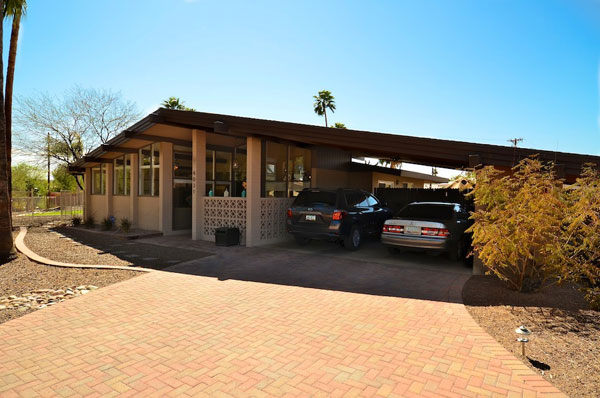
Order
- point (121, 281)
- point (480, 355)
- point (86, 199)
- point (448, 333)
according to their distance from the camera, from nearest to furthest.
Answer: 1. point (480, 355)
2. point (448, 333)
3. point (121, 281)
4. point (86, 199)

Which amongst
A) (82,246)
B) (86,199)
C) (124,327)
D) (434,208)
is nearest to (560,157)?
(434,208)

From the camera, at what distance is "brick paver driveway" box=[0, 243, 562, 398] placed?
10.4 feet

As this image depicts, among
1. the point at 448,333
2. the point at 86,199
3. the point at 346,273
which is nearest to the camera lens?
the point at 448,333

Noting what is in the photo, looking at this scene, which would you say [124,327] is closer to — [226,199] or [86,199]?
[226,199]

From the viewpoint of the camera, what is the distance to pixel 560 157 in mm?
7008

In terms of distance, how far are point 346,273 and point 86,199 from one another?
1830 cm

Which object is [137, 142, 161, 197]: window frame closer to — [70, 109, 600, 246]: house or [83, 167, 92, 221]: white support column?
[70, 109, 600, 246]: house

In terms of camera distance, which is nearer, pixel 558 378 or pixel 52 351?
pixel 558 378

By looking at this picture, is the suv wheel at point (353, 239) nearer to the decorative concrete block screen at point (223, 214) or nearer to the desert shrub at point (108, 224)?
the decorative concrete block screen at point (223, 214)

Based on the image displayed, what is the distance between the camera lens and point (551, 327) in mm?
4504

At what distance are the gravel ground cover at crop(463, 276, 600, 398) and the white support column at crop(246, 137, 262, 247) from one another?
242 inches

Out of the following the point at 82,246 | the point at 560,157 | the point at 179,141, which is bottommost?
the point at 82,246

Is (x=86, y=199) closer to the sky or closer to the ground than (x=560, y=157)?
closer to the ground

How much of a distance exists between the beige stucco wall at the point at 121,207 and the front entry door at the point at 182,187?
2.99 m
